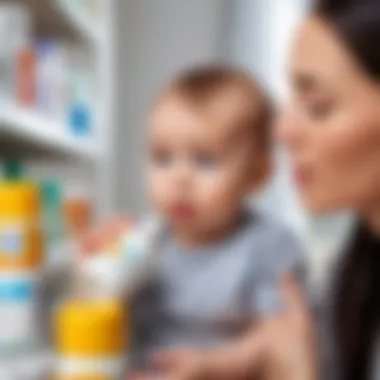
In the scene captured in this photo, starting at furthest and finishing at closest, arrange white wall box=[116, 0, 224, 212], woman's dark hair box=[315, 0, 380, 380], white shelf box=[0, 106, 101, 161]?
white shelf box=[0, 106, 101, 161]
white wall box=[116, 0, 224, 212]
woman's dark hair box=[315, 0, 380, 380]

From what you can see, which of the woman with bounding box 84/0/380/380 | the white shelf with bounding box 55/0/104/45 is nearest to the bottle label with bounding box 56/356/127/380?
the woman with bounding box 84/0/380/380

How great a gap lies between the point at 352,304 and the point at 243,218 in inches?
4.3

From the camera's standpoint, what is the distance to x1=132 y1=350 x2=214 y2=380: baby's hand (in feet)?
2.36

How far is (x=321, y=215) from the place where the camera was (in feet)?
2.43

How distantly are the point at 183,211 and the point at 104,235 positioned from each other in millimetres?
88

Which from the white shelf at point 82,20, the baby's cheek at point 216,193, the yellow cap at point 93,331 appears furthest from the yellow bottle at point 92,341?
the white shelf at point 82,20

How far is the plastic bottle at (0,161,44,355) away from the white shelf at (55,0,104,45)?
262 mm

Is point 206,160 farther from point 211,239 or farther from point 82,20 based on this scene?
point 82,20

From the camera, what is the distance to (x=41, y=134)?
1005 millimetres

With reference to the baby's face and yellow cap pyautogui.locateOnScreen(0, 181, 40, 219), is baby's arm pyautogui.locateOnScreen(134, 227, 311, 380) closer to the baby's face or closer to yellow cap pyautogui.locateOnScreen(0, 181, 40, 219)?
the baby's face

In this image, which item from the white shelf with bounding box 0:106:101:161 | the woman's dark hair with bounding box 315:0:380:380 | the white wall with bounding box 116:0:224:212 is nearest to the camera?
the woman's dark hair with bounding box 315:0:380:380

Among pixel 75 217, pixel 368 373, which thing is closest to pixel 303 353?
pixel 368 373

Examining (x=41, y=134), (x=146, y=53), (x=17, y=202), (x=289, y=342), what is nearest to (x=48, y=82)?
(x=41, y=134)

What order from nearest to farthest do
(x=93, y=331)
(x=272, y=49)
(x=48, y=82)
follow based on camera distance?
(x=93, y=331) < (x=272, y=49) < (x=48, y=82)
